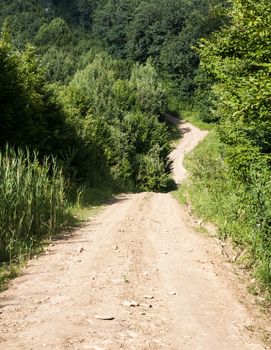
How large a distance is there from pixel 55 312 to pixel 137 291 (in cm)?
152

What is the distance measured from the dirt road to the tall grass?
612mm

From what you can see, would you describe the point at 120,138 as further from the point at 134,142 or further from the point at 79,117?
the point at 79,117

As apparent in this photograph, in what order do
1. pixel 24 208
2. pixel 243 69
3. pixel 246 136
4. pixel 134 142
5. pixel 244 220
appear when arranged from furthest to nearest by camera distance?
pixel 134 142 < pixel 243 69 < pixel 246 136 < pixel 24 208 < pixel 244 220

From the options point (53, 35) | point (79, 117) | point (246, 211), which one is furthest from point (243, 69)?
point (53, 35)

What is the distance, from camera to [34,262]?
871 centimetres

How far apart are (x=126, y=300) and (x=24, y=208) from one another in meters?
4.83

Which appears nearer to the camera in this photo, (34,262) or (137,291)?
(137,291)

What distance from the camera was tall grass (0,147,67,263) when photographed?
8.92m

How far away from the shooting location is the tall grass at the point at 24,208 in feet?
29.3

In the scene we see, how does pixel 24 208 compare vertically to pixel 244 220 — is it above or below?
below

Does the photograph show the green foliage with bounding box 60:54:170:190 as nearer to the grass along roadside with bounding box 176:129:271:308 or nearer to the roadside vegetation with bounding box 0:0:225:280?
the roadside vegetation with bounding box 0:0:225:280

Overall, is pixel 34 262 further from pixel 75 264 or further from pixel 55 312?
pixel 55 312

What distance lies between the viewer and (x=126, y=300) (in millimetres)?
6098

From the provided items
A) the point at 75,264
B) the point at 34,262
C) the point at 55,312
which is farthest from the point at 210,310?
the point at 34,262
